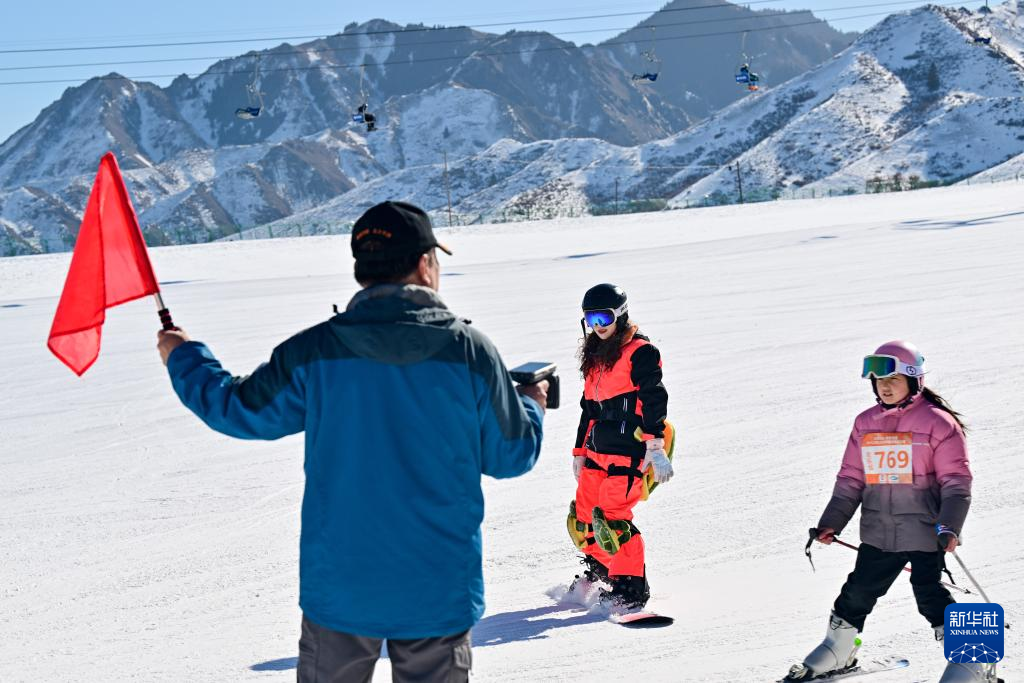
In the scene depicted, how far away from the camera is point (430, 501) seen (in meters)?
2.87

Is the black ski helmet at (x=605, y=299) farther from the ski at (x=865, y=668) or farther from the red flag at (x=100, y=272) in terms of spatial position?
the red flag at (x=100, y=272)

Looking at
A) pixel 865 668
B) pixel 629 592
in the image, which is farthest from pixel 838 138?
pixel 865 668

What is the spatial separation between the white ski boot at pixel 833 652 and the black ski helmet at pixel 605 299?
6.54 feet

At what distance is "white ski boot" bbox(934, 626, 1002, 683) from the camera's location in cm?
447

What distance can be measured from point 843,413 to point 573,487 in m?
3.32

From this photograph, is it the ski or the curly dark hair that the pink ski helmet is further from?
the curly dark hair

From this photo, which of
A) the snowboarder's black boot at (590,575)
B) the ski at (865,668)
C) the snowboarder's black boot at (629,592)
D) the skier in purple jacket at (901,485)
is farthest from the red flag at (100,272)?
the snowboarder's black boot at (590,575)

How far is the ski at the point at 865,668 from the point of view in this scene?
15.6 feet

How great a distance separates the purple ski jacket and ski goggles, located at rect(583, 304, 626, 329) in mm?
1667

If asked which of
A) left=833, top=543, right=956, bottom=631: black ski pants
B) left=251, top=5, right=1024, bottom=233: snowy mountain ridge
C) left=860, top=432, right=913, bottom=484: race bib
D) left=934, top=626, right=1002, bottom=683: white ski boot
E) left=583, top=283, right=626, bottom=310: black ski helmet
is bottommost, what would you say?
left=934, top=626, right=1002, bottom=683: white ski boot

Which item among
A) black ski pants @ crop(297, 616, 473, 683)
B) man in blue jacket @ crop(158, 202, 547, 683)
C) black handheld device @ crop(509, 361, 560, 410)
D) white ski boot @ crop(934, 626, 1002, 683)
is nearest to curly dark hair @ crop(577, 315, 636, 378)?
white ski boot @ crop(934, 626, 1002, 683)

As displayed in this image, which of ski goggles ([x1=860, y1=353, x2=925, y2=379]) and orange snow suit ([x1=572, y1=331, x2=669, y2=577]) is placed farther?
orange snow suit ([x1=572, y1=331, x2=669, y2=577])

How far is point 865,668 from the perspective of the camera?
486 centimetres

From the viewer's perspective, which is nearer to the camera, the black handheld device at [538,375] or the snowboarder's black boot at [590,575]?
the black handheld device at [538,375]
